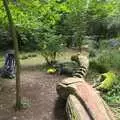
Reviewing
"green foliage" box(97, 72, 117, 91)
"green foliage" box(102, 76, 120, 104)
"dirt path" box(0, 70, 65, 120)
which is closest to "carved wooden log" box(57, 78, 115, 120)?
"dirt path" box(0, 70, 65, 120)

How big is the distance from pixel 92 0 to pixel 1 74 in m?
5.68

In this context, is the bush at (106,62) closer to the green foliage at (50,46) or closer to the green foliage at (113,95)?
the green foliage at (113,95)

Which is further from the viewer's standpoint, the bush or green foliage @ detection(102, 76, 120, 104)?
the bush

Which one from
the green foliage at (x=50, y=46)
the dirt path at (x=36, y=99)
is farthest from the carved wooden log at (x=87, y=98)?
the green foliage at (x=50, y=46)

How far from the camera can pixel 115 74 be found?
838 centimetres

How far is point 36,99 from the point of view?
7.14 meters

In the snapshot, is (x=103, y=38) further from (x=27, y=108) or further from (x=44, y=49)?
(x=27, y=108)

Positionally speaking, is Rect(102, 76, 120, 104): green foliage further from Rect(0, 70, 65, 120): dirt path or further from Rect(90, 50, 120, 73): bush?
Rect(90, 50, 120, 73): bush

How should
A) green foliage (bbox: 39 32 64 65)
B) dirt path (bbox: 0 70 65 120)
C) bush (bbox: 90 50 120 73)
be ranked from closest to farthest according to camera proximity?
dirt path (bbox: 0 70 65 120)
bush (bbox: 90 50 120 73)
green foliage (bbox: 39 32 64 65)

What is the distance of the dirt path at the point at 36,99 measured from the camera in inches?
245

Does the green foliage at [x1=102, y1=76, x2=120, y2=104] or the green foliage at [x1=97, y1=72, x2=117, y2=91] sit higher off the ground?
the green foliage at [x1=97, y1=72, x2=117, y2=91]

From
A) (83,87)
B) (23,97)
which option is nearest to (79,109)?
(83,87)

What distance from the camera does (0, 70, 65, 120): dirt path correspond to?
6.23 metres

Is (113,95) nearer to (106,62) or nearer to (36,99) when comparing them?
(36,99)
